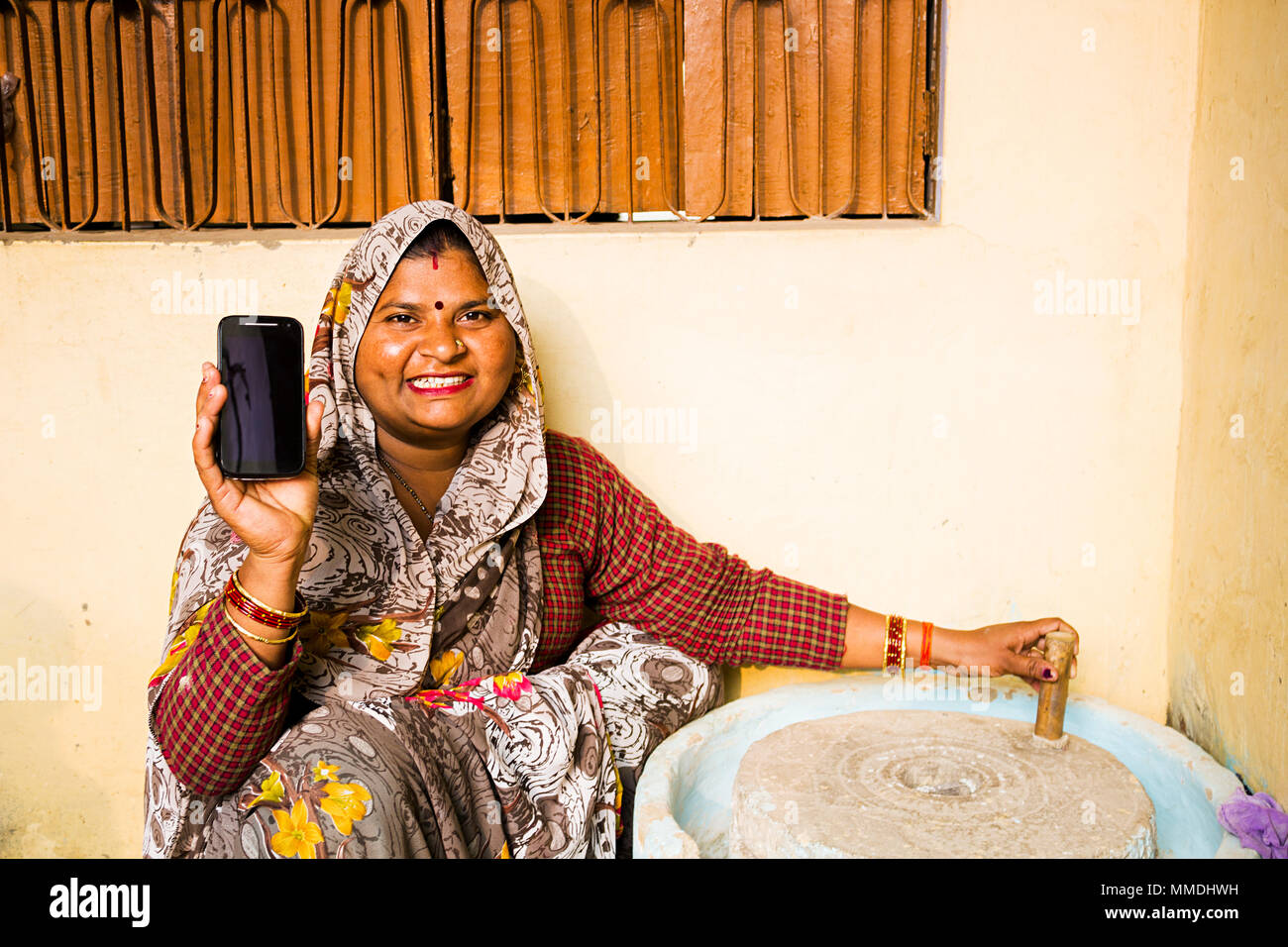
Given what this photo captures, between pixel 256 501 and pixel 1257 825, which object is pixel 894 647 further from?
pixel 256 501

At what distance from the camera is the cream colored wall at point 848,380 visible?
2238mm

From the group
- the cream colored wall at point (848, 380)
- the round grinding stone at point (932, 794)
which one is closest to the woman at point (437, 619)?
the round grinding stone at point (932, 794)

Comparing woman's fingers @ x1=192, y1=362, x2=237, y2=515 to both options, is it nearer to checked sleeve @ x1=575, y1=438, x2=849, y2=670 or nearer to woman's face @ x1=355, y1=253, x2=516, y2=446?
woman's face @ x1=355, y1=253, x2=516, y2=446

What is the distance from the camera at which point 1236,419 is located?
6.58 feet

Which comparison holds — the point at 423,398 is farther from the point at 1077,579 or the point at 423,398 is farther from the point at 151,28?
the point at 1077,579

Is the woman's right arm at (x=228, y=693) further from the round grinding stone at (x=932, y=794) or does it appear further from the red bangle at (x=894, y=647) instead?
the red bangle at (x=894, y=647)

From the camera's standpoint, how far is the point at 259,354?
1400mm

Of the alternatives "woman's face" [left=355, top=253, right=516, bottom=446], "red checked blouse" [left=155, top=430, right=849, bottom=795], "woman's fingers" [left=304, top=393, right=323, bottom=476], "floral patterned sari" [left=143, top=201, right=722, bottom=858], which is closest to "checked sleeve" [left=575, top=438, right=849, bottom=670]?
"red checked blouse" [left=155, top=430, right=849, bottom=795]

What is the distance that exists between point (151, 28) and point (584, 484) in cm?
150

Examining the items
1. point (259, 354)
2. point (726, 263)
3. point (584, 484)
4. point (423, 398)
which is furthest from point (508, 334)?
point (726, 263)

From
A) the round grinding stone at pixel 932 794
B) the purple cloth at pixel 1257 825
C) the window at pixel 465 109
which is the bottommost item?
the purple cloth at pixel 1257 825

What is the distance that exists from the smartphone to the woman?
0.03 m

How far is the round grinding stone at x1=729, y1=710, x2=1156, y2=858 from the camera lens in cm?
147

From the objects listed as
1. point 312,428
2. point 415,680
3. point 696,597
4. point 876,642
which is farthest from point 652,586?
point 312,428
